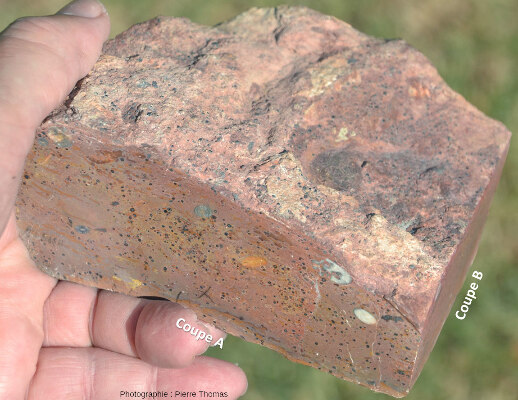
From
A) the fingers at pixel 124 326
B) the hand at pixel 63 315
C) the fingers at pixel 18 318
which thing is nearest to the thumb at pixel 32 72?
the hand at pixel 63 315

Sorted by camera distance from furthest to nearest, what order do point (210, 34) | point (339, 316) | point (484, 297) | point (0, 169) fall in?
point (484, 297), point (210, 34), point (339, 316), point (0, 169)

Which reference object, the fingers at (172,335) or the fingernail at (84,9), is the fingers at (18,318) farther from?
the fingernail at (84,9)

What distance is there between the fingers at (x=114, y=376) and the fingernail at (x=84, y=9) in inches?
37.7

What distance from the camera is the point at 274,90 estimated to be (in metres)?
1.80

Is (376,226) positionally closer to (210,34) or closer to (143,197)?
(143,197)

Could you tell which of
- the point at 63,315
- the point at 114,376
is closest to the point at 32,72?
the point at 63,315

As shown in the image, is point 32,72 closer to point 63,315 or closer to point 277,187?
point 277,187

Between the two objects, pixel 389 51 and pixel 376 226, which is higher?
pixel 389 51

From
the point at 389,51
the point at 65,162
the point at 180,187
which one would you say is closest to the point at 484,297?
the point at 389,51

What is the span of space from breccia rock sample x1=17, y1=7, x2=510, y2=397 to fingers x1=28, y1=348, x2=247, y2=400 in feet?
0.77

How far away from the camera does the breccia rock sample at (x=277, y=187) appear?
157 cm

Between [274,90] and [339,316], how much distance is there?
614 millimetres

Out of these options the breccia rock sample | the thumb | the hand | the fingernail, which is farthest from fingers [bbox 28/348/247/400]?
the fingernail

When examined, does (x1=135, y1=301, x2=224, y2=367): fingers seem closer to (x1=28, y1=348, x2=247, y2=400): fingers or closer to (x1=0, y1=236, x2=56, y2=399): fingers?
(x1=28, y1=348, x2=247, y2=400): fingers
